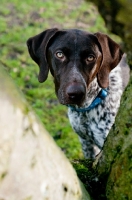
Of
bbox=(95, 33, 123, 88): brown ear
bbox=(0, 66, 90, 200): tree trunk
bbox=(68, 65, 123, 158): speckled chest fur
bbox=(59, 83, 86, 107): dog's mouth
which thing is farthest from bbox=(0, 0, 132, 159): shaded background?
bbox=(0, 66, 90, 200): tree trunk

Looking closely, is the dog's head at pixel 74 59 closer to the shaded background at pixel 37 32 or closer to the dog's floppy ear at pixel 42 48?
the dog's floppy ear at pixel 42 48

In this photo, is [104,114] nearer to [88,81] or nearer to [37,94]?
[88,81]

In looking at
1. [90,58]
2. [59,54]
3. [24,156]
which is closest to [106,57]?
[90,58]

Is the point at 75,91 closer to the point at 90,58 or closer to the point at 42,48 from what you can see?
the point at 90,58

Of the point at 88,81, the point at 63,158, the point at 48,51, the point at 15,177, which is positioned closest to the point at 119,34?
the point at 63,158

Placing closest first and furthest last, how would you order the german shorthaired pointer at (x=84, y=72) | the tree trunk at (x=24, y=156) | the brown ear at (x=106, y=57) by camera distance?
the tree trunk at (x=24, y=156) → the german shorthaired pointer at (x=84, y=72) → the brown ear at (x=106, y=57)

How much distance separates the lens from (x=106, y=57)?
13.6 feet

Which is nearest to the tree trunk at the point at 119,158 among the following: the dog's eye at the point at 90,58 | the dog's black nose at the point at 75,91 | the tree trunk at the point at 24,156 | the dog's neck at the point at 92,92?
the tree trunk at the point at 24,156

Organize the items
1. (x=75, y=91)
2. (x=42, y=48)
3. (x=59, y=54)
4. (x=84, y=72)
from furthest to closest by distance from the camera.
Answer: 1. (x=42, y=48)
2. (x=59, y=54)
3. (x=84, y=72)
4. (x=75, y=91)

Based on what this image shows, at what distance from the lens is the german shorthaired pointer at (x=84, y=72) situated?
3.88 meters

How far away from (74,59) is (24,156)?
2597 millimetres

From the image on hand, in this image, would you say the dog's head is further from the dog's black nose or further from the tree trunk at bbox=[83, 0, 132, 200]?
the tree trunk at bbox=[83, 0, 132, 200]

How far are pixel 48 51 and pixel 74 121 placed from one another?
939 mm

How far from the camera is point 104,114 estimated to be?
4527mm
